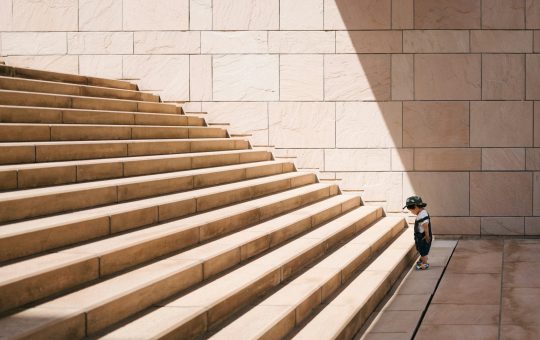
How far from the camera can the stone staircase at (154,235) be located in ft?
16.3

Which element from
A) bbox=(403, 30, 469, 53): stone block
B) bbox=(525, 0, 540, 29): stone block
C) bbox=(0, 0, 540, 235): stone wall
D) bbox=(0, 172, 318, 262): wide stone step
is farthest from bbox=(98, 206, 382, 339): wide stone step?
bbox=(525, 0, 540, 29): stone block

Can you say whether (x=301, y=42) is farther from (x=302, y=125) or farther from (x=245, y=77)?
(x=302, y=125)

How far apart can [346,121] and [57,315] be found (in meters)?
9.74

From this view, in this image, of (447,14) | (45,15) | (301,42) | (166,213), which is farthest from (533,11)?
(45,15)

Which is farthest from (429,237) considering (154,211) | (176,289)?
(176,289)

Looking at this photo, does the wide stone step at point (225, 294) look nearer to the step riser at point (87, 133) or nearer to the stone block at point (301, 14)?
the step riser at point (87, 133)

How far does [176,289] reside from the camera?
19.1 feet

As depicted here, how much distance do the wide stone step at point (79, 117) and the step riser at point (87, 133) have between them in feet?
1.21

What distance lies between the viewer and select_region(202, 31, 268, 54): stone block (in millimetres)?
13641

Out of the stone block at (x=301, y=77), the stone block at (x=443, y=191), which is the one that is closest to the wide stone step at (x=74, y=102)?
the stone block at (x=301, y=77)

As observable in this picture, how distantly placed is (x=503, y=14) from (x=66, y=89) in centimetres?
829

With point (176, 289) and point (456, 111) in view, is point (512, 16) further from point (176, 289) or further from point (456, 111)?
point (176, 289)

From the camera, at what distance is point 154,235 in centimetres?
643

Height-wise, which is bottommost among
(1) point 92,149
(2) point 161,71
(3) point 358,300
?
(3) point 358,300
